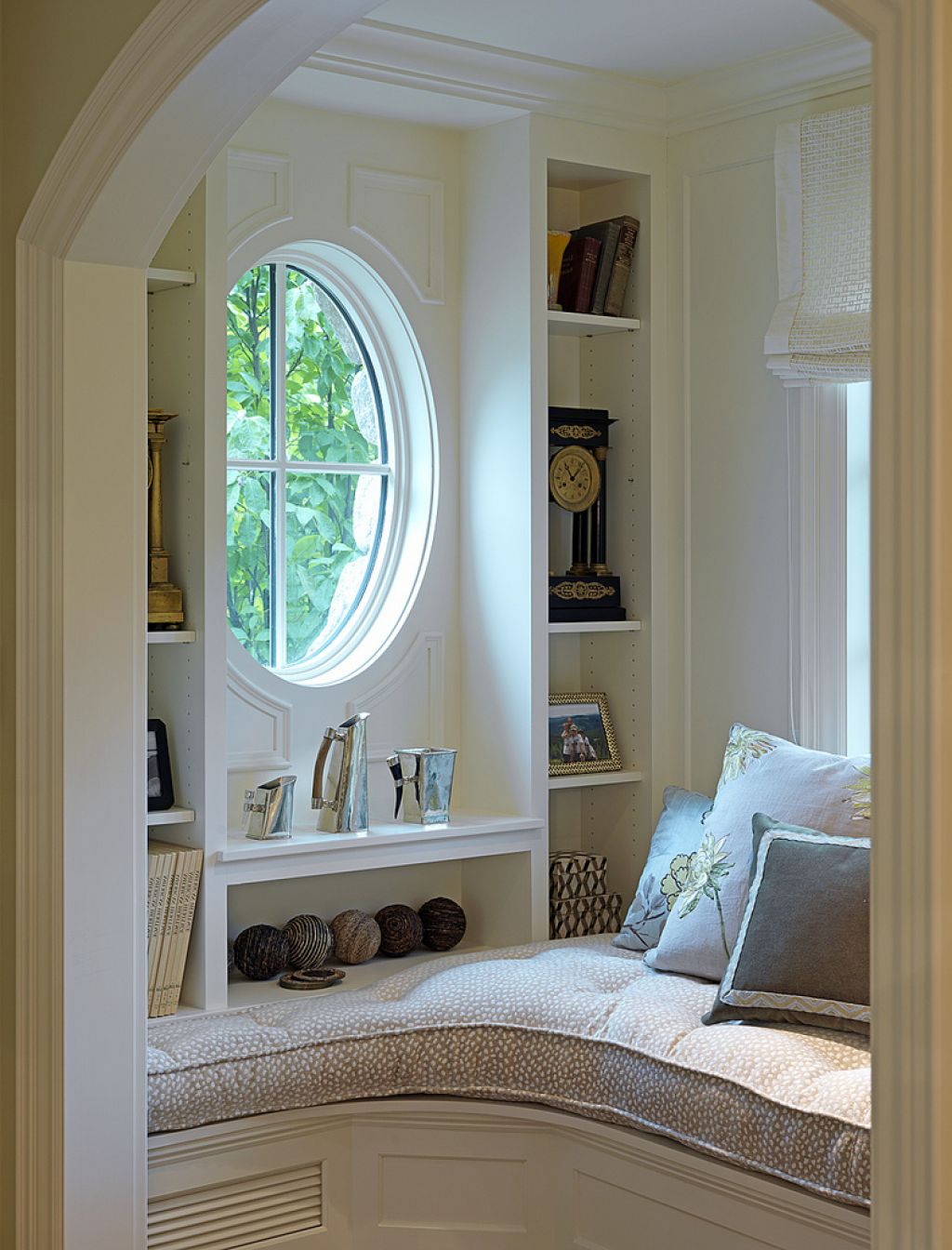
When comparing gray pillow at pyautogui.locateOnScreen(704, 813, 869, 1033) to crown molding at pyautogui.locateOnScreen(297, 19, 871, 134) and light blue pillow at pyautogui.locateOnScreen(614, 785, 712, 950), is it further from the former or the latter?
crown molding at pyautogui.locateOnScreen(297, 19, 871, 134)

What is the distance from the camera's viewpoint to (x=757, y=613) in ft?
11.6

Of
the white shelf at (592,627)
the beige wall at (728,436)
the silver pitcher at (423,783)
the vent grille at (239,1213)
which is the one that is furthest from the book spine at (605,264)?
the vent grille at (239,1213)

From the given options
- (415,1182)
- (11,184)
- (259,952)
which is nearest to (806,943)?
(415,1182)

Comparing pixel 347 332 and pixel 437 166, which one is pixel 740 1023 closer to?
pixel 347 332

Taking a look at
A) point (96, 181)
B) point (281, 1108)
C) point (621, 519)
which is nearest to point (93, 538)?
point (96, 181)

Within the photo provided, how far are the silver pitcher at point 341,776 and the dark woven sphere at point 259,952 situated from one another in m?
0.27

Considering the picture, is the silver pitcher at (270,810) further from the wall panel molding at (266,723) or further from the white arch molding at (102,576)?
the white arch molding at (102,576)

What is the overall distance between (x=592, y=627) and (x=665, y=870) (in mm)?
651

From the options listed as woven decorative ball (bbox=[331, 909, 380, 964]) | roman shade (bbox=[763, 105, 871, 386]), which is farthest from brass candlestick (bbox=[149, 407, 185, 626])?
roman shade (bbox=[763, 105, 871, 386])

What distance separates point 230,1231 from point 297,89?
248 cm

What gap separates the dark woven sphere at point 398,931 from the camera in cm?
348

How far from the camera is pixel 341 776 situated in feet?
10.8

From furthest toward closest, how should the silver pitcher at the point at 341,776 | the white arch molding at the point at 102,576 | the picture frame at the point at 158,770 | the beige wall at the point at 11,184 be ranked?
the silver pitcher at the point at 341,776 → the picture frame at the point at 158,770 → the beige wall at the point at 11,184 → the white arch molding at the point at 102,576

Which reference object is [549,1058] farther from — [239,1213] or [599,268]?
[599,268]
